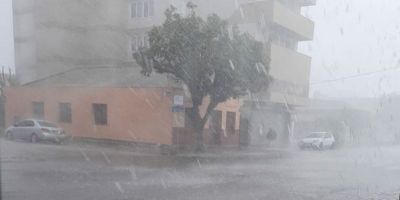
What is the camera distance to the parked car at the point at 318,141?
461 cm

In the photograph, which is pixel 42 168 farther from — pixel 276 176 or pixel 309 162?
pixel 309 162

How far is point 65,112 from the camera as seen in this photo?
115 inches

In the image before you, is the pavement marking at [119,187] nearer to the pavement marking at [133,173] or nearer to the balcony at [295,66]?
the pavement marking at [133,173]

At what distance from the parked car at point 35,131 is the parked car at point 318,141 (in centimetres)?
279

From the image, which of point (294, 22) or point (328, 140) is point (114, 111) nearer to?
point (294, 22)

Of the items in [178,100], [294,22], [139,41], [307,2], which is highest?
[307,2]

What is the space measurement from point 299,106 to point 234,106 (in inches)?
87.7

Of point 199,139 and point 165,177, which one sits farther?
point 199,139

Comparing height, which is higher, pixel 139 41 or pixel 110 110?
pixel 139 41

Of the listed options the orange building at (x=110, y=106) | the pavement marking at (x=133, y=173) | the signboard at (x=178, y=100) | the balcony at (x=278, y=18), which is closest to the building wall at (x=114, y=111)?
the orange building at (x=110, y=106)

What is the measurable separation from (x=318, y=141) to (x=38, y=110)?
3.28 meters

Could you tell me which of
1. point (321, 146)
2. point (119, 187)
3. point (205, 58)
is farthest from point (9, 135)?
point (321, 146)

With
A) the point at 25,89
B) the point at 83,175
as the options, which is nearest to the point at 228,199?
the point at 83,175

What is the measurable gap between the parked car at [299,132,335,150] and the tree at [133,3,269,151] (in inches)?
33.3
